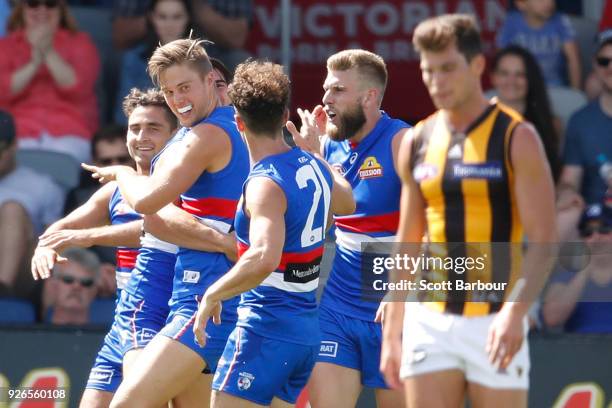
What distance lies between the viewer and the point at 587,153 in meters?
8.80

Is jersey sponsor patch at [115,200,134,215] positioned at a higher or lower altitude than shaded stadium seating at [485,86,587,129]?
lower

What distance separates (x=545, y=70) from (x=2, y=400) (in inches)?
174

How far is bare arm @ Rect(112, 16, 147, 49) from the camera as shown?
9.97 metres

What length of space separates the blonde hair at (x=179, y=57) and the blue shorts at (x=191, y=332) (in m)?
1.09

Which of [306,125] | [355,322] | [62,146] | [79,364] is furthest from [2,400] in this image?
[306,125]

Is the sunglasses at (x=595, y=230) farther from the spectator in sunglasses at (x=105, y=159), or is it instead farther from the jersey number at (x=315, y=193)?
the jersey number at (x=315, y=193)

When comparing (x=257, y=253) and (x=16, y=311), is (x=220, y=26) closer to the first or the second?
(x=16, y=311)

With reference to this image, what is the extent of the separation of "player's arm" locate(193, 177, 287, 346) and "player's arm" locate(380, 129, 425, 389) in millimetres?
513

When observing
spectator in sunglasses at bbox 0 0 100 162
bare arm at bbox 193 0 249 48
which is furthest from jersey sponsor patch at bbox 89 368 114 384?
bare arm at bbox 193 0 249 48

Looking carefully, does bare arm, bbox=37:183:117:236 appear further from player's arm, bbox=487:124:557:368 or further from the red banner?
the red banner

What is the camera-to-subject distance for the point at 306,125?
20.2 ft

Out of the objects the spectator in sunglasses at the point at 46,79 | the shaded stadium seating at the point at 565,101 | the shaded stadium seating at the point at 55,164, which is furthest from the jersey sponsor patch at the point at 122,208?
the shaded stadium seating at the point at 565,101

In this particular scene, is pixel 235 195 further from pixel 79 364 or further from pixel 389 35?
pixel 389 35

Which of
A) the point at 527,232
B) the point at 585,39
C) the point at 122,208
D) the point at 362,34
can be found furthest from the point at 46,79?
the point at 527,232
